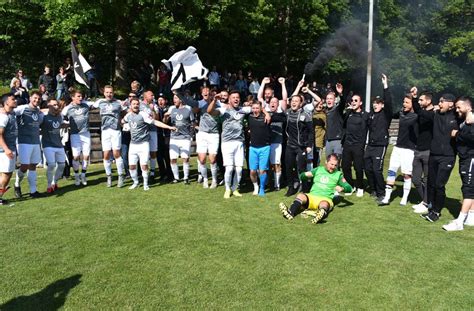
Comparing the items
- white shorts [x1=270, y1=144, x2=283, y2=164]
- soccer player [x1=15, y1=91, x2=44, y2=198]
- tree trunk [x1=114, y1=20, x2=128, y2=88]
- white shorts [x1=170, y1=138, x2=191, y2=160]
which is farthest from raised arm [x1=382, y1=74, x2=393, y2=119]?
tree trunk [x1=114, y1=20, x2=128, y2=88]

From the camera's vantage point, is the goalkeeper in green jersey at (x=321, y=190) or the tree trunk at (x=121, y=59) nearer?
the goalkeeper in green jersey at (x=321, y=190)

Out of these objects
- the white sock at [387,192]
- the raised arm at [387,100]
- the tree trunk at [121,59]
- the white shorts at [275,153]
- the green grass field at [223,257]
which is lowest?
the green grass field at [223,257]

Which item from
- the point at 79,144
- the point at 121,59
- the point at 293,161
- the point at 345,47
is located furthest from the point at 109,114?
the point at 345,47

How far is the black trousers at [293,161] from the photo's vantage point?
942cm

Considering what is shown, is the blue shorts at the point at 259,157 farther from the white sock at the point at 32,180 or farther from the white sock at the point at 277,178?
the white sock at the point at 32,180

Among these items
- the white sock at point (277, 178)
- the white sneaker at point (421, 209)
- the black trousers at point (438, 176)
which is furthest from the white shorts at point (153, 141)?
the black trousers at point (438, 176)

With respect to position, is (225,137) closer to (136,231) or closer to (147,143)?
(147,143)

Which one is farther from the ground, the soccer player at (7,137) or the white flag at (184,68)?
the white flag at (184,68)

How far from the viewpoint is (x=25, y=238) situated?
666 cm

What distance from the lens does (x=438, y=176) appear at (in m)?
7.70

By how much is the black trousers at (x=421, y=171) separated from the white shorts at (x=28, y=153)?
8.20 meters

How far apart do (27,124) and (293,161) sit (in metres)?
5.97

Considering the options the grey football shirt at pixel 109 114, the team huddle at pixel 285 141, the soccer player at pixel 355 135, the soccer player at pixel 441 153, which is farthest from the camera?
the grey football shirt at pixel 109 114

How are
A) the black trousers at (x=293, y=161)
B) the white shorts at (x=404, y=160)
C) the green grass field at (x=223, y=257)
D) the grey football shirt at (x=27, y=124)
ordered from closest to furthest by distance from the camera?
the green grass field at (x=223, y=257), the white shorts at (x=404, y=160), the grey football shirt at (x=27, y=124), the black trousers at (x=293, y=161)
